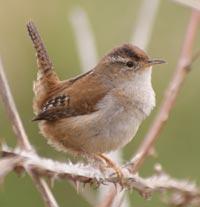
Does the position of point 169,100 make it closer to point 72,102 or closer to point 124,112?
point 124,112

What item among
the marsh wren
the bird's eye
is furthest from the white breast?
the bird's eye

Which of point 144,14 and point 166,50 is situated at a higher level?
point 144,14

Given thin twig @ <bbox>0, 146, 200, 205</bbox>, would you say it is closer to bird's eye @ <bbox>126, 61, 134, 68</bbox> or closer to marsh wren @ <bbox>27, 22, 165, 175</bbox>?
marsh wren @ <bbox>27, 22, 165, 175</bbox>

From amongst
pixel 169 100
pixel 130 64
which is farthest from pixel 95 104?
pixel 169 100

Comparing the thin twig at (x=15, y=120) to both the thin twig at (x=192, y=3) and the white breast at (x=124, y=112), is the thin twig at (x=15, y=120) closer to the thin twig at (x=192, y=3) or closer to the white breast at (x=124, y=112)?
the thin twig at (x=192, y=3)

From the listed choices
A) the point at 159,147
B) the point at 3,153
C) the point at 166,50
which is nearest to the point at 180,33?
the point at 166,50

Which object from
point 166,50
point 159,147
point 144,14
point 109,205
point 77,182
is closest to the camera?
point 77,182

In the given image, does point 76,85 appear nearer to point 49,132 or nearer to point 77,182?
point 49,132

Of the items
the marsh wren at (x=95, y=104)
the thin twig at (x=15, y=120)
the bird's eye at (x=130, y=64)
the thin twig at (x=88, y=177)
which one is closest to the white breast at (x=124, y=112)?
the marsh wren at (x=95, y=104)
